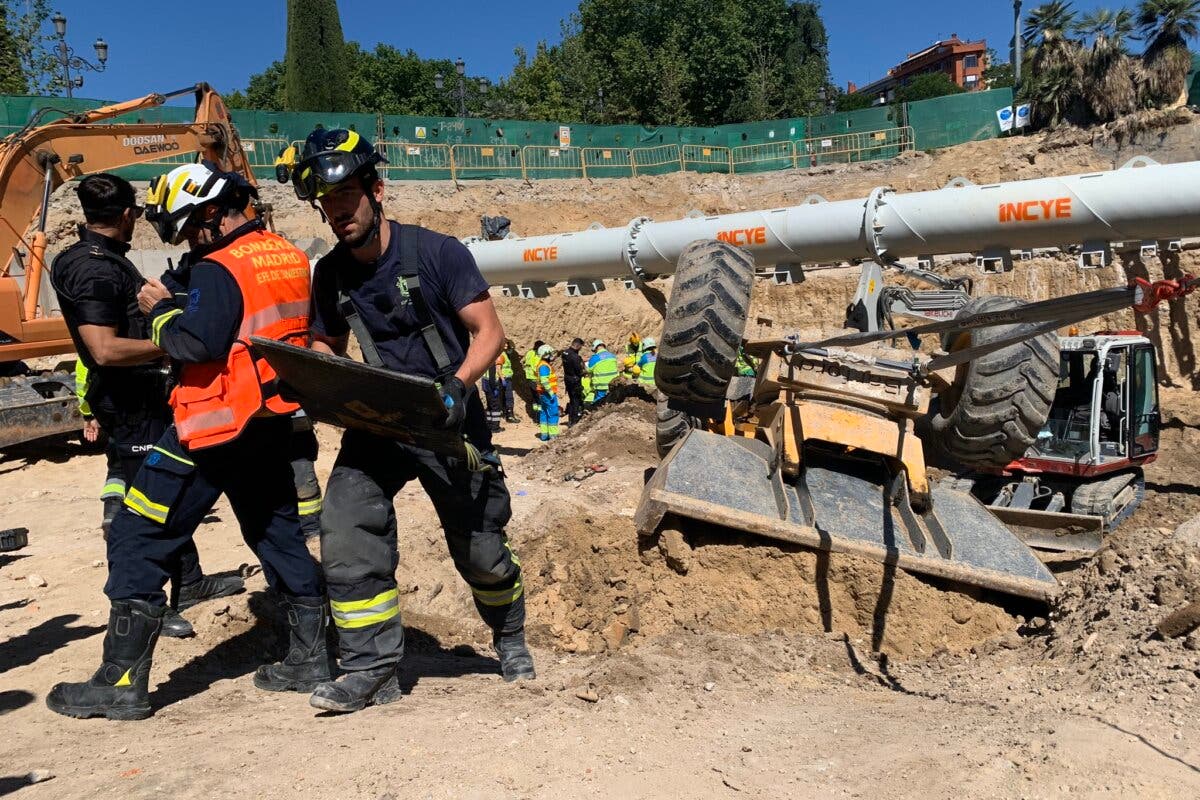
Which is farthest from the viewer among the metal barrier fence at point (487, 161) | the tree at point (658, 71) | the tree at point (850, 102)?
the tree at point (850, 102)

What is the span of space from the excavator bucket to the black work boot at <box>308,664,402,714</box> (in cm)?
175

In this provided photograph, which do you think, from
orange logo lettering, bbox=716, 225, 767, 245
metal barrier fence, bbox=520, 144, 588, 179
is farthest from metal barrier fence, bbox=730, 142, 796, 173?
orange logo lettering, bbox=716, 225, 767, 245

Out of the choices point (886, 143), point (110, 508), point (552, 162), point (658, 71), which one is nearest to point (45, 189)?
point (110, 508)

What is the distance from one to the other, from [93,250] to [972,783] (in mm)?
3835

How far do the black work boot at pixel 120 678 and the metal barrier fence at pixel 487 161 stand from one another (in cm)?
2500

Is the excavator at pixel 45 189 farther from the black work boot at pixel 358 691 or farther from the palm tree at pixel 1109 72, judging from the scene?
the palm tree at pixel 1109 72

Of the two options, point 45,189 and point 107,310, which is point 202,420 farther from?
point 45,189

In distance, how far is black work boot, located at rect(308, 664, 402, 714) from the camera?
3.47 meters

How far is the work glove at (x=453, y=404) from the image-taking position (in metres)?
3.19

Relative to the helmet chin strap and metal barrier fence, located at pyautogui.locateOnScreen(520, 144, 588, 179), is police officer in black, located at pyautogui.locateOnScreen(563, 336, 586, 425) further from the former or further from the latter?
metal barrier fence, located at pyautogui.locateOnScreen(520, 144, 588, 179)

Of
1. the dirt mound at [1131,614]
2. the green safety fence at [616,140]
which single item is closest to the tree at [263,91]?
the green safety fence at [616,140]

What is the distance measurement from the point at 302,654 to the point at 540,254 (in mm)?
6454

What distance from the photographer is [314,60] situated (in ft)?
123

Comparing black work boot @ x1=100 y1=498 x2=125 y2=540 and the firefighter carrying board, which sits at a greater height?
the firefighter carrying board
